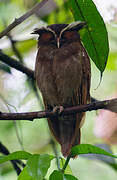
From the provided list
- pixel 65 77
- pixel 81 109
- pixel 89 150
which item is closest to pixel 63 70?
pixel 65 77

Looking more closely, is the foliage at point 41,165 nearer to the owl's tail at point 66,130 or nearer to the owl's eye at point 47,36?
the owl's tail at point 66,130

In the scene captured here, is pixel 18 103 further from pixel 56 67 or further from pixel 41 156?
A: pixel 41 156

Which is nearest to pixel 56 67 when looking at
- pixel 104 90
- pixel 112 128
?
pixel 112 128

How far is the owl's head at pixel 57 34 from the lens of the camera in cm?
328

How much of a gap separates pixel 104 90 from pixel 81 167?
1.08m

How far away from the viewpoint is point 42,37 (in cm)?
343

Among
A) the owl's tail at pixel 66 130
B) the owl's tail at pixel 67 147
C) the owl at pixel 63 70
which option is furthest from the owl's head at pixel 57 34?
the owl's tail at pixel 67 147

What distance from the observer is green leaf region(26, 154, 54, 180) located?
5.87 ft

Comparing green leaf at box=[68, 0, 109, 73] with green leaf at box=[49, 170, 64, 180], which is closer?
green leaf at box=[49, 170, 64, 180]

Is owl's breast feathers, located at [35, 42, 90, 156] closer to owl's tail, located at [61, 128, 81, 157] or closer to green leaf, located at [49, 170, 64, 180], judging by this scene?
owl's tail, located at [61, 128, 81, 157]

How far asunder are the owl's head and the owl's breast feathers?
0.05 m

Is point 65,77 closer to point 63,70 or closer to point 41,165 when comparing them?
point 63,70

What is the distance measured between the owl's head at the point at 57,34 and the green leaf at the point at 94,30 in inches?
36.4

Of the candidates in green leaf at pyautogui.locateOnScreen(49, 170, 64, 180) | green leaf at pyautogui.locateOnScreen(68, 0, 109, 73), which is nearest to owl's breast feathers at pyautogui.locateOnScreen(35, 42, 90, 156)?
green leaf at pyautogui.locateOnScreen(68, 0, 109, 73)
